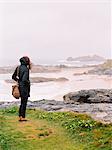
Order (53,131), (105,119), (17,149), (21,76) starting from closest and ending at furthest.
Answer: (17,149) → (53,131) → (21,76) → (105,119)

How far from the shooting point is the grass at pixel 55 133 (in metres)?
12.8

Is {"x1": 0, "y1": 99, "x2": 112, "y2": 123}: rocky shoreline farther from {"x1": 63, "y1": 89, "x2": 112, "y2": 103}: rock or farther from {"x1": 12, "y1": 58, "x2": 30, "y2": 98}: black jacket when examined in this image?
{"x1": 12, "y1": 58, "x2": 30, "y2": 98}: black jacket

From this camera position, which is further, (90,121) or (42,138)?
(90,121)

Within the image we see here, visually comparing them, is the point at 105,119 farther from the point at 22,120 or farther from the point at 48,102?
the point at 48,102

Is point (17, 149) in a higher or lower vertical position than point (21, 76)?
lower

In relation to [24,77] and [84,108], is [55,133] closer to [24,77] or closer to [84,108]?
[24,77]

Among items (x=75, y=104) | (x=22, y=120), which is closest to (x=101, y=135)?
(x=22, y=120)

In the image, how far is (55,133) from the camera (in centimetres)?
1470

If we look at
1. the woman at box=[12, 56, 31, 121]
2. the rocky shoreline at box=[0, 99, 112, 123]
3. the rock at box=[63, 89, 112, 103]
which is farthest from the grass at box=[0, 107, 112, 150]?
the rock at box=[63, 89, 112, 103]

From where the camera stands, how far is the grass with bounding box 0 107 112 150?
1277 cm

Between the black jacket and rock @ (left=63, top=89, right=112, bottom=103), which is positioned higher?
the black jacket

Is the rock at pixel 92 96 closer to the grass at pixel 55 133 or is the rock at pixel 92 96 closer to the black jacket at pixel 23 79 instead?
the grass at pixel 55 133

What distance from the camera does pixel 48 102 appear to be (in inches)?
973

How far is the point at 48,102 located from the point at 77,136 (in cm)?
1085
